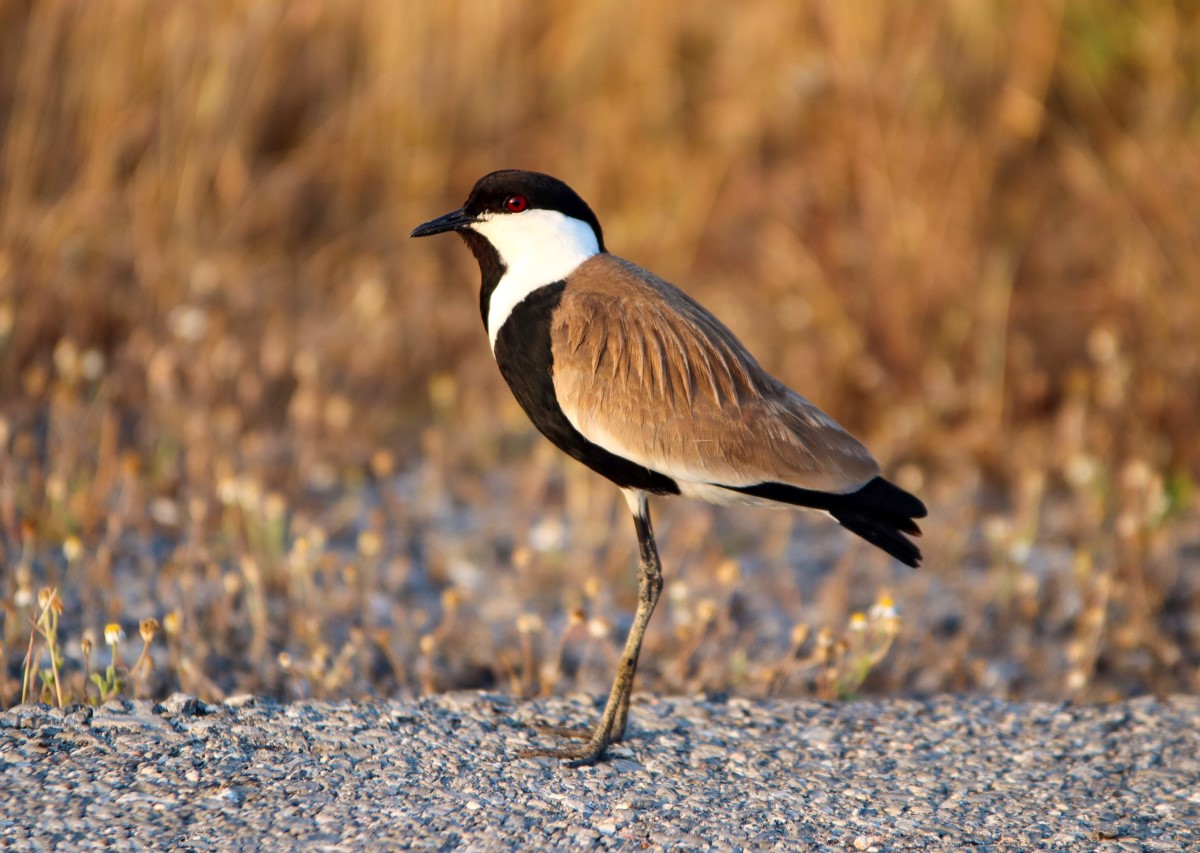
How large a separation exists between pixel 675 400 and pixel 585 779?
0.96 metres

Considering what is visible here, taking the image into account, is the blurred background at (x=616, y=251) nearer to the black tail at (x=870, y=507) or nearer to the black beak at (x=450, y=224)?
Result: the black tail at (x=870, y=507)

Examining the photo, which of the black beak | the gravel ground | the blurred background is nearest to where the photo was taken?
the gravel ground

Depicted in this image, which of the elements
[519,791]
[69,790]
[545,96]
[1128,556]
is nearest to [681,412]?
[519,791]

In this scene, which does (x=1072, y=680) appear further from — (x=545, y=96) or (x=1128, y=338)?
(x=545, y=96)

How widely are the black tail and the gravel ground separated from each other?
0.55 meters

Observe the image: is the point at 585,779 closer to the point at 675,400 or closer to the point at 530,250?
the point at 675,400

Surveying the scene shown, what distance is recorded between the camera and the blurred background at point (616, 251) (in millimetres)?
4980

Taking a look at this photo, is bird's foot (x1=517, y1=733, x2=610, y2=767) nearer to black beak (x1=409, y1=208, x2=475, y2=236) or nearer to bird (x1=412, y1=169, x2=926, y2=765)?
bird (x1=412, y1=169, x2=926, y2=765)

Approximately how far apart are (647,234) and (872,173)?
56.0 inches

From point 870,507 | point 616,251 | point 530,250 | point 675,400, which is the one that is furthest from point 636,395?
point 616,251

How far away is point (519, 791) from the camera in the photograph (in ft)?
10.2

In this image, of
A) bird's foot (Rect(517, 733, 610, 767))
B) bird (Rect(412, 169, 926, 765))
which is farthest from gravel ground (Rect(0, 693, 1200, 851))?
bird (Rect(412, 169, 926, 765))

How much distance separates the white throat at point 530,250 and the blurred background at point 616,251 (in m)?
1.07

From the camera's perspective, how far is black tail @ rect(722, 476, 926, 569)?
3.45 metres
